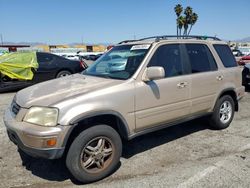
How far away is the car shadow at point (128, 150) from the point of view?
3.68 metres

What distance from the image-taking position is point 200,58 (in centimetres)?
484

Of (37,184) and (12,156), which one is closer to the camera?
(37,184)

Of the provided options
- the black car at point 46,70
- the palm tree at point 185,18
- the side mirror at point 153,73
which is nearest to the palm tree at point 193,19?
the palm tree at point 185,18

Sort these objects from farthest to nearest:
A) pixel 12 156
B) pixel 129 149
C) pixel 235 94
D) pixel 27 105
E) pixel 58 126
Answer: pixel 235 94 < pixel 129 149 < pixel 12 156 < pixel 27 105 < pixel 58 126

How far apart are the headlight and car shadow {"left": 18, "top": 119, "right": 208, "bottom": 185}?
0.92 metres

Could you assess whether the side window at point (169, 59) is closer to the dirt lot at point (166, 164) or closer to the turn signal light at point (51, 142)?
the dirt lot at point (166, 164)

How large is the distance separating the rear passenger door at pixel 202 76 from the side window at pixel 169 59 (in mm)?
230

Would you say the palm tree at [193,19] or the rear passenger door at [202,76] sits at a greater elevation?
the palm tree at [193,19]

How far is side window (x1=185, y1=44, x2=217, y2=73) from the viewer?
4.65 m

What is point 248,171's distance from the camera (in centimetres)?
364

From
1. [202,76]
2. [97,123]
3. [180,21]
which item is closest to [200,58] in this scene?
[202,76]

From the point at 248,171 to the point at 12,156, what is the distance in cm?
352

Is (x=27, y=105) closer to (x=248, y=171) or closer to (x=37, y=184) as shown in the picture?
(x=37, y=184)

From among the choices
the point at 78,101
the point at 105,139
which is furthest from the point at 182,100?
the point at 78,101
